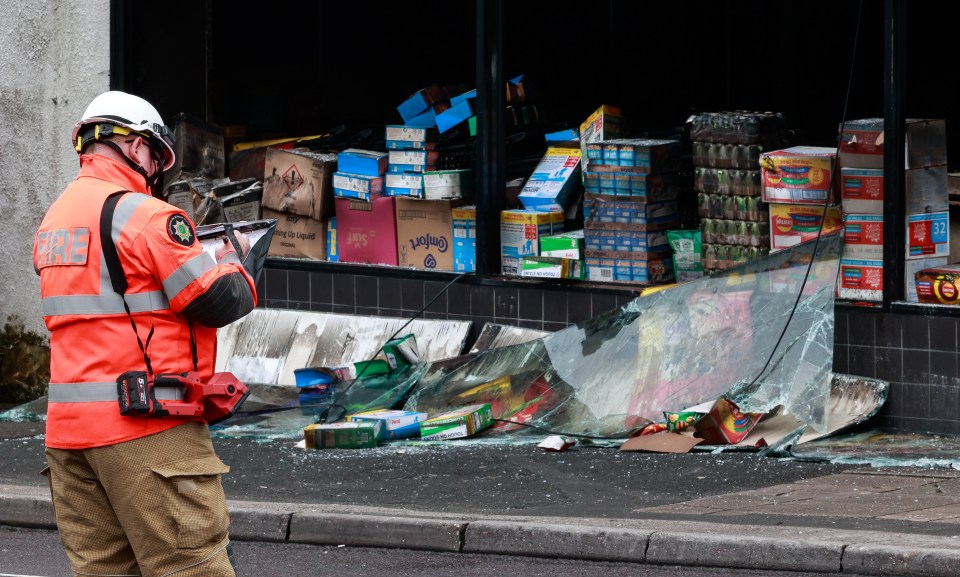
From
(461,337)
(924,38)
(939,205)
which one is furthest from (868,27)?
(461,337)

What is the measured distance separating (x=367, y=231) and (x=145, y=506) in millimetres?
6831

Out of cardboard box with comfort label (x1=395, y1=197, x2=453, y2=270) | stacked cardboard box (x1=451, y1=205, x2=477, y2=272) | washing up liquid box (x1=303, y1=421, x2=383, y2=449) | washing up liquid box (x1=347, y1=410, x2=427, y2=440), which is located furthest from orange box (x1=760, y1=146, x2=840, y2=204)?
washing up liquid box (x1=303, y1=421, x2=383, y2=449)

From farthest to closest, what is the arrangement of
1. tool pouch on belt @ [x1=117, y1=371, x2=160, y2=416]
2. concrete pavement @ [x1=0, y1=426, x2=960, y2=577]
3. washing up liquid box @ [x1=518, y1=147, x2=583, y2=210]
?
1. washing up liquid box @ [x1=518, y1=147, x2=583, y2=210]
2. concrete pavement @ [x1=0, y1=426, x2=960, y2=577]
3. tool pouch on belt @ [x1=117, y1=371, x2=160, y2=416]

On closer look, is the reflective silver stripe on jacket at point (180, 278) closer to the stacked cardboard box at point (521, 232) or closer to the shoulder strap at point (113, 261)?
the shoulder strap at point (113, 261)

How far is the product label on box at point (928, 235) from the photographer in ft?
30.1

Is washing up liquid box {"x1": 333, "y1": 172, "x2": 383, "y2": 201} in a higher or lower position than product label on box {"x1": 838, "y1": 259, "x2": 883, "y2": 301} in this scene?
higher

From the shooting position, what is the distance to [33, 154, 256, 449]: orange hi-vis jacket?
4.67 m

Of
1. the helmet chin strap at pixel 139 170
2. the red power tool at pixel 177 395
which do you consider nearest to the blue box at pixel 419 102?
the helmet chin strap at pixel 139 170

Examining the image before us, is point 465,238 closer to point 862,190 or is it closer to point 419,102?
point 419,102

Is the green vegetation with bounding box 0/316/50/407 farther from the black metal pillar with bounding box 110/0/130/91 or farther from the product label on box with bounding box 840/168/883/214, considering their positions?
the product label on box with bounding box 840/168/883/214

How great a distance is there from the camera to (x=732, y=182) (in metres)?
9.93

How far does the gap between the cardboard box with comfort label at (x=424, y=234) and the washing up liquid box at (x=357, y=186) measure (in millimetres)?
180

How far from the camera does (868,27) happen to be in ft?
38.8

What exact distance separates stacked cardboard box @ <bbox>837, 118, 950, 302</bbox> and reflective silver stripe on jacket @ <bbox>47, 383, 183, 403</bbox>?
549cm
